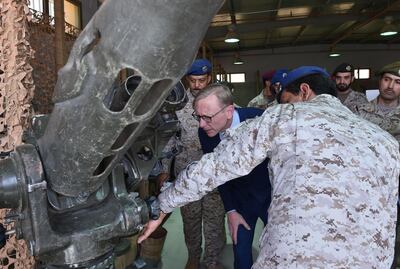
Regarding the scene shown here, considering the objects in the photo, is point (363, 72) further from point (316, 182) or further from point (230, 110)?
point (316, 182)

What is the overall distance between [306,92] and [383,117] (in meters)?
1.70

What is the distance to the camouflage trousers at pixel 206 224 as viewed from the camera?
3.07 meters

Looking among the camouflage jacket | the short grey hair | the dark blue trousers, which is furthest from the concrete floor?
the short grey hair

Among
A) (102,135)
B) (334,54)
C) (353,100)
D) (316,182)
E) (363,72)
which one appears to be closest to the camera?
(102,135)

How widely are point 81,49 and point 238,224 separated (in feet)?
5.47

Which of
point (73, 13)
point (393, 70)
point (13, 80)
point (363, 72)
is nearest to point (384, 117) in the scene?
point (393, 70)

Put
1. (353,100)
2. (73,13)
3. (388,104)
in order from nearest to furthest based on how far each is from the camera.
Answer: (388,104)
(353,100)
(73,13)

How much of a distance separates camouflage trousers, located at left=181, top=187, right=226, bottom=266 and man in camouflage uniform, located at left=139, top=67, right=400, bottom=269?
1.81 m

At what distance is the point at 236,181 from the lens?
209 cm

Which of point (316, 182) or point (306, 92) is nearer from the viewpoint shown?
point (316, 182)

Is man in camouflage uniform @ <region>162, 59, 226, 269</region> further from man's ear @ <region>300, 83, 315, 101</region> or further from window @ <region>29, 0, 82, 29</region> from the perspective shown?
window @ <region>29, 0, 82, 29</region>

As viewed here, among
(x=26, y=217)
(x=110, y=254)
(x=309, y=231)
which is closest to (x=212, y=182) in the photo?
(x=309, y=231)

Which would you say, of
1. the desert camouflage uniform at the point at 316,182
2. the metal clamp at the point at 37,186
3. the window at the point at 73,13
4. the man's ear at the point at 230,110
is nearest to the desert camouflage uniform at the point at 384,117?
the man's ear at the point at 230,110

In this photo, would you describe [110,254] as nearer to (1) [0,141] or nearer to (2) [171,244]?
(1) [0,141]
